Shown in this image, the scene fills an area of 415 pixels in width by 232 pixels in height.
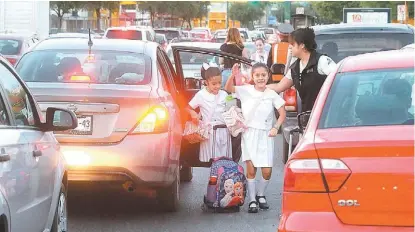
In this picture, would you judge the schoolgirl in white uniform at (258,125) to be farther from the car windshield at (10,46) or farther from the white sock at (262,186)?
the car windshield at (10,46)

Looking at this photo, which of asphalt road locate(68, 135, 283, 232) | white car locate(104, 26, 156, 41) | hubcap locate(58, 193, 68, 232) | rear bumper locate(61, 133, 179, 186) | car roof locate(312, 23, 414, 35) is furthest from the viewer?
white car locate(104, 26, 156, 41)

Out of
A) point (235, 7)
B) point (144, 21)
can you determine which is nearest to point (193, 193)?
point (144, 21)

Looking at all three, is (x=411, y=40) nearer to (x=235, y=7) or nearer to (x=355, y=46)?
(x=355, y=46)

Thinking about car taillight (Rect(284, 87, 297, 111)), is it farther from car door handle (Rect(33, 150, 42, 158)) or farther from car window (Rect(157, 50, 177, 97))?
car door handle (Rect(33, 150, 42, 158))

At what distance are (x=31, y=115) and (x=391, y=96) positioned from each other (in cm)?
247

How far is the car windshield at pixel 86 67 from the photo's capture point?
925 centimetres

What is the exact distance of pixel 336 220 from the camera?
5195 mm

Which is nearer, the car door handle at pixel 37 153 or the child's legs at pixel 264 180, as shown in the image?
the car door handle at pixel 37 153

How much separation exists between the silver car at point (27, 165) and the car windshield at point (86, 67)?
198 cm

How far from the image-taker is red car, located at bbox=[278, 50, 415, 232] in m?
5.04

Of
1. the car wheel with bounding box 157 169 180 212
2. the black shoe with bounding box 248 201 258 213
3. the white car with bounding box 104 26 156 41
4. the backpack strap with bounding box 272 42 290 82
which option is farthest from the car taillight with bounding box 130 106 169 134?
the white car with bounding box 104 26 156 41

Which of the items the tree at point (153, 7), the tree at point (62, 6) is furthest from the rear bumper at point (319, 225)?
the tree at point (153, 7)

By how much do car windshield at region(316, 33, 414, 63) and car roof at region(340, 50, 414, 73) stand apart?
6735mm

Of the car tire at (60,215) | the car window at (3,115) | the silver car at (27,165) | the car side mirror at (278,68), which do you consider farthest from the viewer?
the car side mirror at (278,68)
